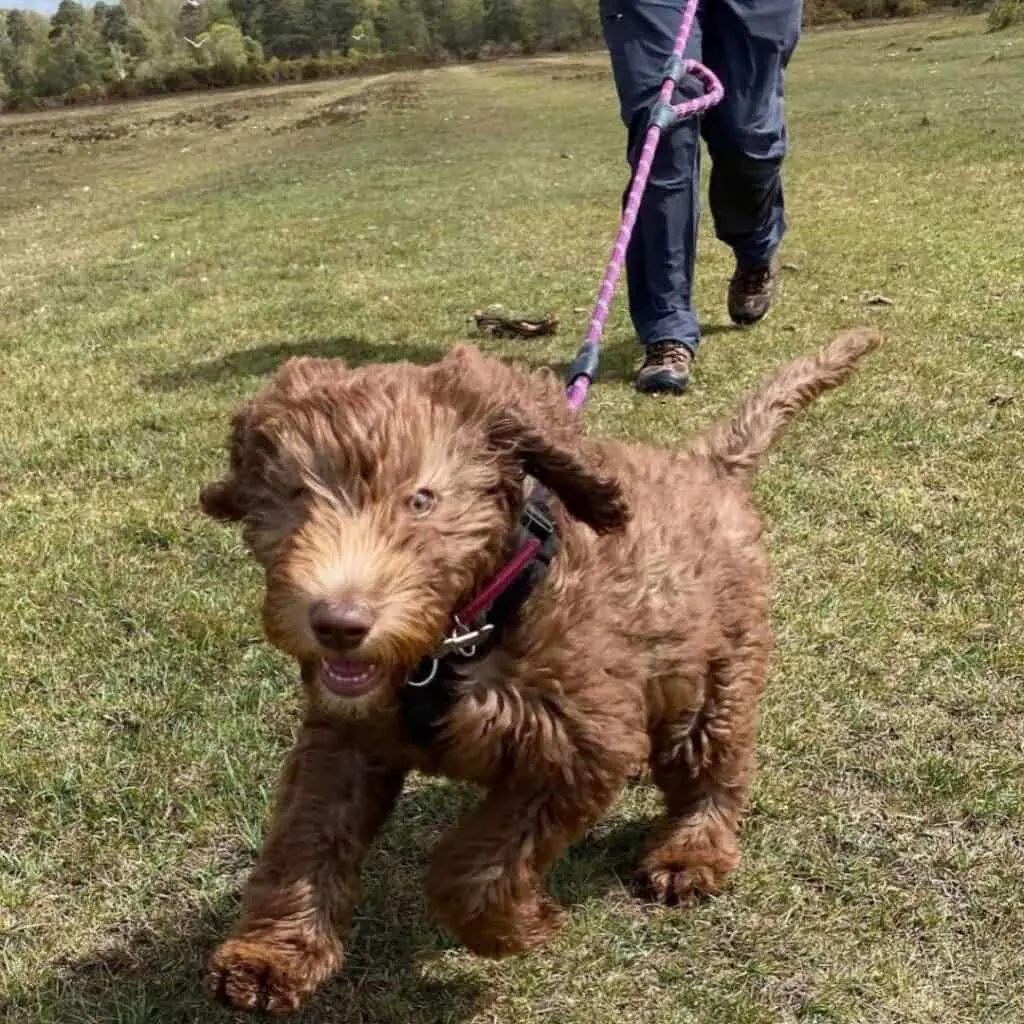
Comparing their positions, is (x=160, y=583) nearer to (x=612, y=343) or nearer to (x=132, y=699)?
(x=132, y=699)

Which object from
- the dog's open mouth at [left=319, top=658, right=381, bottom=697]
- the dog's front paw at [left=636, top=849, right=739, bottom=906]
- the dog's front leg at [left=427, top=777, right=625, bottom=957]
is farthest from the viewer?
the dog's front paw at [left=636, top=849, right=739, bottom=906]

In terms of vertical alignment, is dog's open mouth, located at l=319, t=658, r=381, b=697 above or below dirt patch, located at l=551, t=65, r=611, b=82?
above

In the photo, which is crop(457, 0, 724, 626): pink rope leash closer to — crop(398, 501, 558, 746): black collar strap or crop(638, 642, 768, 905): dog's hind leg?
crop(398, 501, 558, 746): black collar strap

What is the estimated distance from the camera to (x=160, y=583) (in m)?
4.90

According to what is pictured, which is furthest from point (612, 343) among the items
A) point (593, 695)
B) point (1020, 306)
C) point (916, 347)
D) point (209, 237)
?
point (209, 237)

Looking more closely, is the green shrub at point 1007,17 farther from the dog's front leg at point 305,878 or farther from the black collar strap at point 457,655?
the dog's front leg at point 305,878

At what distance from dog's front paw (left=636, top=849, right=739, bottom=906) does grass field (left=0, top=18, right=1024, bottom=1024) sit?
0.05 m

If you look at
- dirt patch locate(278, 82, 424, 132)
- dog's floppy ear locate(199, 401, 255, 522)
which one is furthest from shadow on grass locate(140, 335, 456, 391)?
dirt patch locate(278, 82, 424, 132)

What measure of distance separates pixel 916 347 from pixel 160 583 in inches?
181

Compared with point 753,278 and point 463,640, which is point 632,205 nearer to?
point 463,640

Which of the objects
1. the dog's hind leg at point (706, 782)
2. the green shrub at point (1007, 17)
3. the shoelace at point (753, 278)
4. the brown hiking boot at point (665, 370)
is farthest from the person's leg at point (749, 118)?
the green shrub at point (1007, 17)

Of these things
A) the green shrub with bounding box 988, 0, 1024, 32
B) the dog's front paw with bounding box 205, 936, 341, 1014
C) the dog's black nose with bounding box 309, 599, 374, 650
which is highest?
the dog's black nose with bounding box 309, 599, 374, 650

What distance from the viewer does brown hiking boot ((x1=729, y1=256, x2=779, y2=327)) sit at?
796cm

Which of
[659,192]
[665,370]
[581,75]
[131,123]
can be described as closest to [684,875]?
[665,370]
